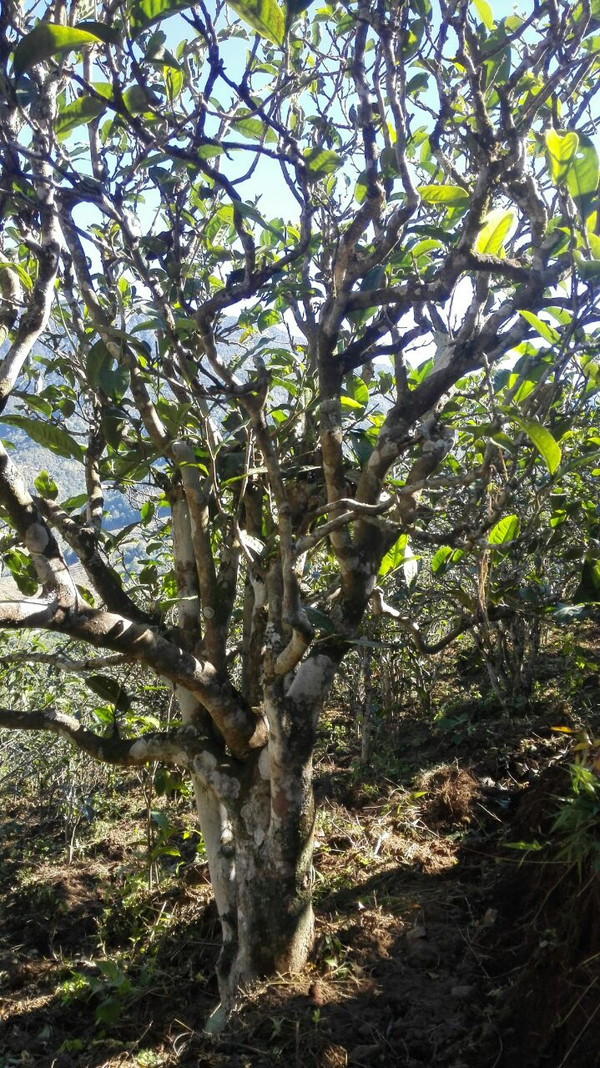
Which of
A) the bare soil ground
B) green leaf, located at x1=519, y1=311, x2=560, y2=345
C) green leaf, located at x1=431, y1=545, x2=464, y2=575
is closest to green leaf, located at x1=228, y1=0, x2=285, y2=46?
green leaf, located at x1=519, y1=311, x2=560, y2=345

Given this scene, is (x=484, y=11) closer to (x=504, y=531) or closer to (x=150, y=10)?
(x=150, y=10)

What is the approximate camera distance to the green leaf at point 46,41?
1.59 meters

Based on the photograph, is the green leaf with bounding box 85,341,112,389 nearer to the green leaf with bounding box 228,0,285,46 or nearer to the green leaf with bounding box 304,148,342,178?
the green leaf with bounding box 304,148,342,178

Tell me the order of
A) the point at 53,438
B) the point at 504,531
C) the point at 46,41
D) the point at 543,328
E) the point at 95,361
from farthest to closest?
the point at 504,531 < the point at 95,361 < the point at 53,438 < the point at 543,328 < the point at 46,41

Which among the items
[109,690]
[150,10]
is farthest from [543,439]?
[109,690]

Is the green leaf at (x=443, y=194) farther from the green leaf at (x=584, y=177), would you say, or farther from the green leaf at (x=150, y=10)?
the green leaf at (x=150, y=10)

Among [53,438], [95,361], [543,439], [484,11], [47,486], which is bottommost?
[543,439]

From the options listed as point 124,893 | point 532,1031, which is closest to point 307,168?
point 532,1031

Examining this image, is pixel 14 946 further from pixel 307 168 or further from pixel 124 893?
pixel 307 168

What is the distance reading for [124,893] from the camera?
11.8 feet

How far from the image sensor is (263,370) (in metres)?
2.11

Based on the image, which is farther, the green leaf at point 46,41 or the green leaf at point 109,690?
the green leaf at point 109,690

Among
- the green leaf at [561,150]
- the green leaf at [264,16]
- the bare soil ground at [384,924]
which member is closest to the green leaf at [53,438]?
the green leaf at [264,16]

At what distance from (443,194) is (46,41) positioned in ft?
4.08
